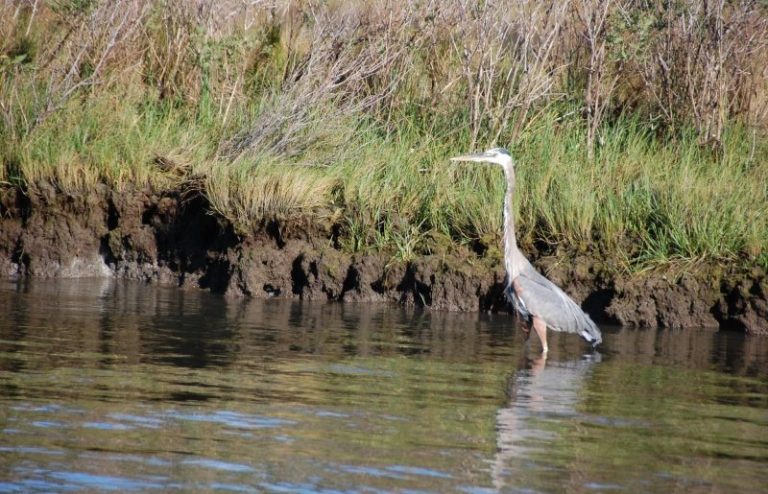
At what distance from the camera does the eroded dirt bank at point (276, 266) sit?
11.2 m

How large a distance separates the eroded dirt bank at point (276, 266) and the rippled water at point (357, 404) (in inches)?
19.1

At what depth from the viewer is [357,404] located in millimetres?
7262

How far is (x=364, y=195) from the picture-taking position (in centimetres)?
1233

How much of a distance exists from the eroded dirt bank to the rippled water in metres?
0.48

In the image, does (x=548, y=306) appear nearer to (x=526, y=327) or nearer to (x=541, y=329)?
(x=541, y=329)

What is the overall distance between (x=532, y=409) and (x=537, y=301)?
289 cm

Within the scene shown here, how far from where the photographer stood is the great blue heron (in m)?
10.1

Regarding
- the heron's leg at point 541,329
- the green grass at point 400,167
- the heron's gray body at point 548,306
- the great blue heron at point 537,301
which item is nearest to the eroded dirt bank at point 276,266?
the green grass at point 400,167

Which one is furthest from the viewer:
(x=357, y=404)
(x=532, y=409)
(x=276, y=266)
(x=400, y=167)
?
(x=400, y=167)

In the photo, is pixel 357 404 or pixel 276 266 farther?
pixel 276 266

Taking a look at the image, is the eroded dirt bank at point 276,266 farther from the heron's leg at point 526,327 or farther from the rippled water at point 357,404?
the heron's leg at point 526,327

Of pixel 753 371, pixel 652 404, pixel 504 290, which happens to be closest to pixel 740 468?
pixel 652 404

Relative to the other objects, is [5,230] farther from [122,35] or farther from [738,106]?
[738,106]

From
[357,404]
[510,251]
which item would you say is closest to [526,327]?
[510,251]
